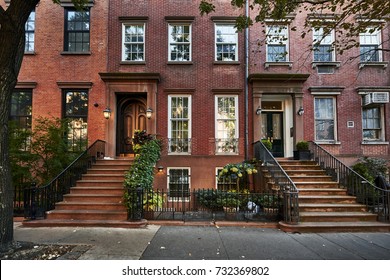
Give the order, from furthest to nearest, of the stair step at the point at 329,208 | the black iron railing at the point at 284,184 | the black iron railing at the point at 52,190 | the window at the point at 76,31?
the window at the point at 76,31 → the stair step at the point at 329,208 → the black iron railing at the point at 52,190 → the black iron railing at the point at 284,184

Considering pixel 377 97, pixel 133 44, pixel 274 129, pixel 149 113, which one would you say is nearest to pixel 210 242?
pixel 149 113

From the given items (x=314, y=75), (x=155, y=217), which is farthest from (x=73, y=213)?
(x=314, y=75)

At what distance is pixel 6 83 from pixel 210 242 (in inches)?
223

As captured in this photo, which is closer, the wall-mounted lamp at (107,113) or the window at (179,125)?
the wall-mounted lamp at (107,113)

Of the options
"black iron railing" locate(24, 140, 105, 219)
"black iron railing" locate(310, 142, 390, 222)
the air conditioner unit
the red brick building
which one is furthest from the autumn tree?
the air conditioner unit

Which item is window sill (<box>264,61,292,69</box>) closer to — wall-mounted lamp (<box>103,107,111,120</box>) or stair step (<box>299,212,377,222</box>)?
stair step (<box>299,212,377,222</box>)

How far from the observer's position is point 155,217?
24.9 ft

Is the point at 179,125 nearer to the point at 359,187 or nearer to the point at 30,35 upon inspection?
the point at 359,187

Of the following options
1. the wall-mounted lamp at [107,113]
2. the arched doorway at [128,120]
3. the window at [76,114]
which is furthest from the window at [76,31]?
the wall-mounted lamp at [107,113]

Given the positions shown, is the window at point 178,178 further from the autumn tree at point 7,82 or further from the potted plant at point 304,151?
the autumn tree at point 7,82

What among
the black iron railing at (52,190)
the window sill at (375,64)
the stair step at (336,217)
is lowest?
the stair step at (336,217)

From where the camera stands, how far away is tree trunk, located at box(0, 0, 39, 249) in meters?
4.93

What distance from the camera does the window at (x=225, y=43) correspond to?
1148 cm

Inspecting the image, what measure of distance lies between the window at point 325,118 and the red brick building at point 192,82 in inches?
1.9
